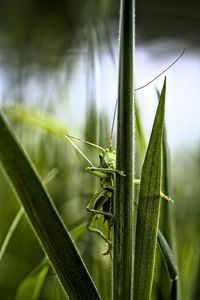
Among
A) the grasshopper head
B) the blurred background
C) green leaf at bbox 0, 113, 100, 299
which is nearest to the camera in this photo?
green leaf at bbox 0, 113, 100, 299

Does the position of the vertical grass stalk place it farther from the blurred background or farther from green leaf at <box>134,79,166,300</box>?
the blurred background

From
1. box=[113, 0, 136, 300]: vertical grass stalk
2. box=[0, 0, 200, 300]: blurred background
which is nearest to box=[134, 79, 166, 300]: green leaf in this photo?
box=[113, 0, 136, 300]: vertical grass stalk

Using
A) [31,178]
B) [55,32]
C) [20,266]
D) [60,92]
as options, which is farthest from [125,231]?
[55,32]

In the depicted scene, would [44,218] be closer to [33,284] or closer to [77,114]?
[33,284]

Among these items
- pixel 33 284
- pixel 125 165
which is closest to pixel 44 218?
pixel 125 165

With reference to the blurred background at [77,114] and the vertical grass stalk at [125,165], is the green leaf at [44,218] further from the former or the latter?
the blurred background at [77,114]
